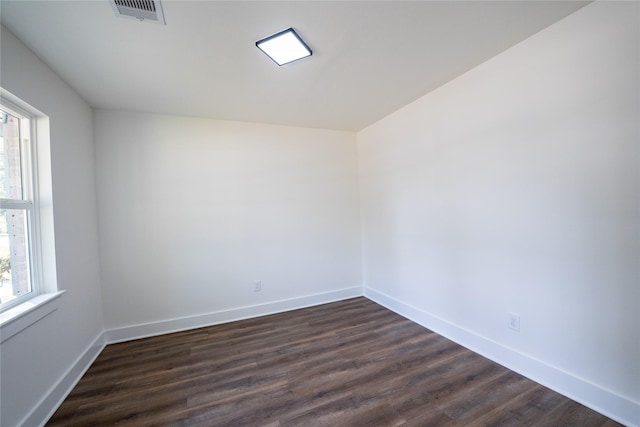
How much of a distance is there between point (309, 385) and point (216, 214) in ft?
6.90

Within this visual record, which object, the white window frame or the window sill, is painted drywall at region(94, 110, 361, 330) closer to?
the white window frame

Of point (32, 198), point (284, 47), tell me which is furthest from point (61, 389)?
point (284, 47)

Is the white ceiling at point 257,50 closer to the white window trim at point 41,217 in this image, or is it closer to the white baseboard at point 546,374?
the white window trim at point 41,217

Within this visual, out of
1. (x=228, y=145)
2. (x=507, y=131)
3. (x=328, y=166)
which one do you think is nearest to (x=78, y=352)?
(x=228, y=145)

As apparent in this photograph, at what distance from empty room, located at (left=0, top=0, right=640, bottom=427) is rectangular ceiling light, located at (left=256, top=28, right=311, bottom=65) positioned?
0.7 inches

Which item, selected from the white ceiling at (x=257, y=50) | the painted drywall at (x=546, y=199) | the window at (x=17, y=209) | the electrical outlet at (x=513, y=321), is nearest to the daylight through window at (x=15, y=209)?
the window at (x=17, y=209)

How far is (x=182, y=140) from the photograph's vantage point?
2959 millimetres

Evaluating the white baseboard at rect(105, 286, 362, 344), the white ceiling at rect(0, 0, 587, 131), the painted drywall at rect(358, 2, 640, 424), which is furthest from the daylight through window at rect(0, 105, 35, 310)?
the painted drywall at rect(358, 2, 640, 424)

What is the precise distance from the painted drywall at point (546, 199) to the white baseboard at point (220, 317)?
4.36ft

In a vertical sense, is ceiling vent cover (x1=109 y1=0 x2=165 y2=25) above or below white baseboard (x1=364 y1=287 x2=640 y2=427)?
above

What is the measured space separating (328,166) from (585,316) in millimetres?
2943

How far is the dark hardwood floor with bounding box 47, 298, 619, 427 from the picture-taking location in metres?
1.61

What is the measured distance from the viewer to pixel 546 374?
1816 millimetres

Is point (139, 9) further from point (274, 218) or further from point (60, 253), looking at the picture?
point (274, 218)
